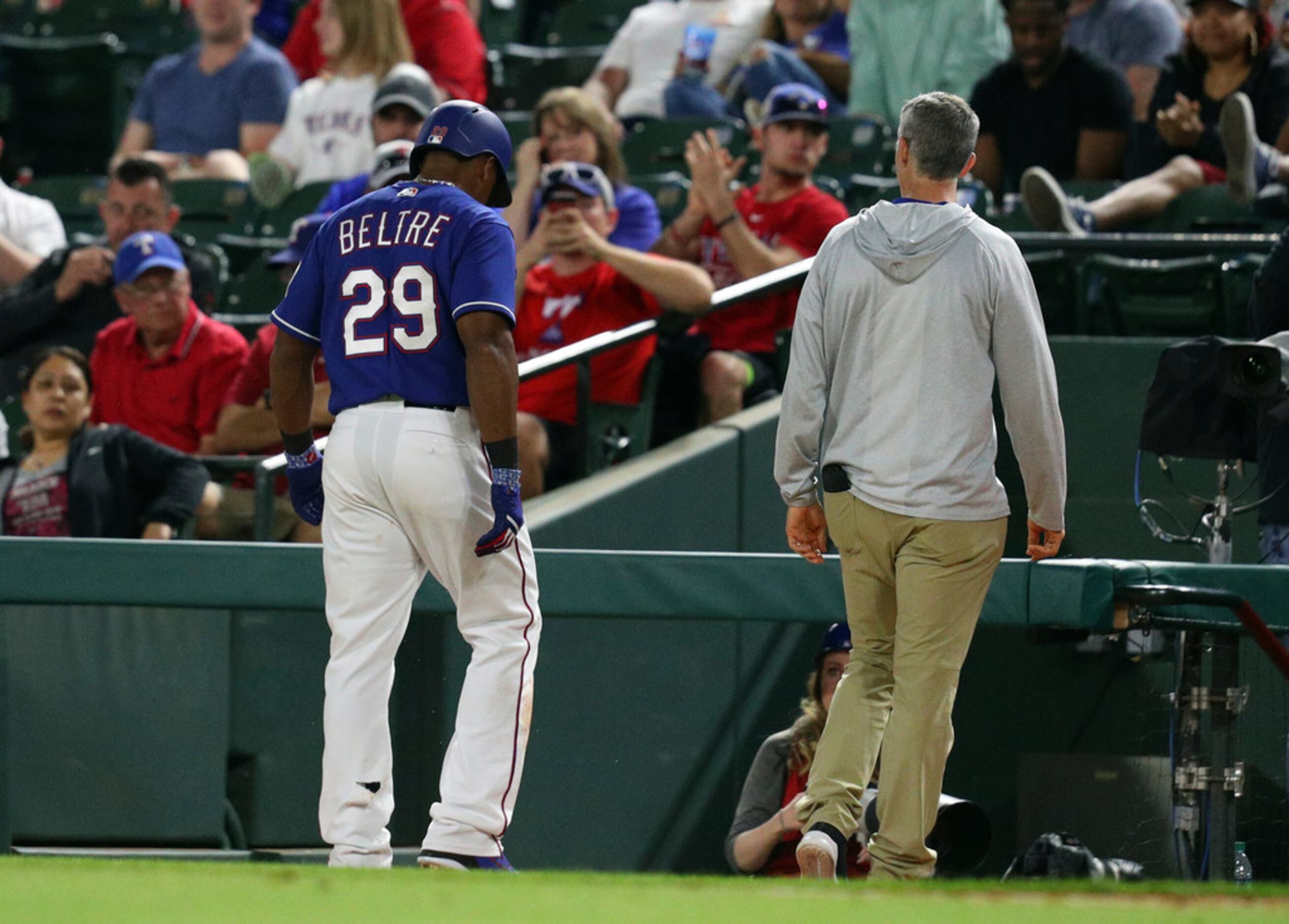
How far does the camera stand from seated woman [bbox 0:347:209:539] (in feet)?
20.6

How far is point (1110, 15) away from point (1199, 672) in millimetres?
5585

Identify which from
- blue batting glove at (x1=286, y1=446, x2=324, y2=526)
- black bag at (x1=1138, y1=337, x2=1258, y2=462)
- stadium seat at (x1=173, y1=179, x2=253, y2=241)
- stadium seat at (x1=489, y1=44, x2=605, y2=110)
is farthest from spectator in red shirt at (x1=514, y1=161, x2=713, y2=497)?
stadium seat at (x1=489, y1=44, x2=605, y2=110)

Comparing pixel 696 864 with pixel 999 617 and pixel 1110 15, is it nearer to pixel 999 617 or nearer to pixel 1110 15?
pixel 999 617

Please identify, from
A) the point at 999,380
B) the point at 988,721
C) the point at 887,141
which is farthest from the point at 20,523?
the point at 887,141

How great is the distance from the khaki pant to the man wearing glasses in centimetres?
433

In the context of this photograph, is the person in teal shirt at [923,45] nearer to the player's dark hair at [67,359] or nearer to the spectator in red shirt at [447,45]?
the spectator in red shirt at [447,45]

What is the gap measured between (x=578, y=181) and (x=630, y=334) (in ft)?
2.34

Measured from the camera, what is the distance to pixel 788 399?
4.22 meters

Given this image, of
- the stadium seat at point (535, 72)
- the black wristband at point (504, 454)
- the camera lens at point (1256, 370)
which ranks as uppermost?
the stadium seat at point (535, 72)

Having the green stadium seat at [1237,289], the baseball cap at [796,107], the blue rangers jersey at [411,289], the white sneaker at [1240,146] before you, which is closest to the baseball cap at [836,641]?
the blue rangers jersey at [411,289]

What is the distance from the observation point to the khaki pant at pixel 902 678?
405 centimetres

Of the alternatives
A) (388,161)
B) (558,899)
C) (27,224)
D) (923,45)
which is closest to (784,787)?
(558,899)

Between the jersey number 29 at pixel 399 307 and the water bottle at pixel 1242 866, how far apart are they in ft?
7.10

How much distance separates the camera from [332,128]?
9211mm
